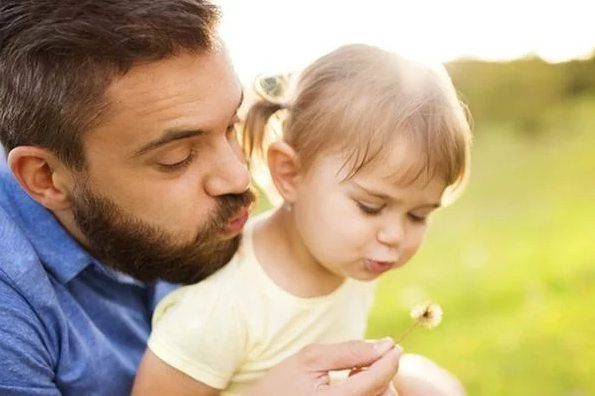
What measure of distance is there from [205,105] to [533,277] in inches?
171

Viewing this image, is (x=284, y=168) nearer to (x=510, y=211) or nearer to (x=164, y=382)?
(x=164, y=382)

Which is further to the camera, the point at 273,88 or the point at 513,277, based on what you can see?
the point at 513,277

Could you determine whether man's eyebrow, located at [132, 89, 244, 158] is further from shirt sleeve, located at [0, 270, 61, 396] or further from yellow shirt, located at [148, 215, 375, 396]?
shirt sleeve, located at [0, 270, 61, 396]

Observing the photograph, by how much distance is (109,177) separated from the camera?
2.74m

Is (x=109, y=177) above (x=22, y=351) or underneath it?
above

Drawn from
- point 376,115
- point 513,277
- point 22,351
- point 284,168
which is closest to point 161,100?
point 284,168

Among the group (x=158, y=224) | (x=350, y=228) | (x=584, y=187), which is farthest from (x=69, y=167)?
(x=584, y=187)

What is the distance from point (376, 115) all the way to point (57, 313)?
0.97 meters

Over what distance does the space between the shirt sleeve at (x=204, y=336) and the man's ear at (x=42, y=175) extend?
0.44 m

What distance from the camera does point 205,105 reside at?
2.64m

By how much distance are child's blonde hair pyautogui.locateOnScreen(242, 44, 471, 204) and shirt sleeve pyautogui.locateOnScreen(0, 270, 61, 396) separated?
80 cm

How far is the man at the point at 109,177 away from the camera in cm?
259

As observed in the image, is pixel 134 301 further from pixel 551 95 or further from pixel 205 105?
pixel 551 95

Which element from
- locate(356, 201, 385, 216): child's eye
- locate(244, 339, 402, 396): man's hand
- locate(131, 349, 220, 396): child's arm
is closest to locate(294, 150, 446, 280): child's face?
locate(356, 201, 385, 216): child's eye
